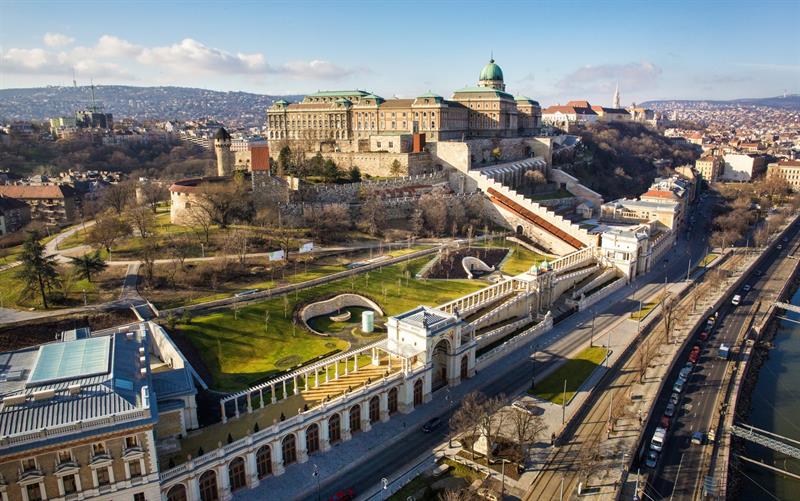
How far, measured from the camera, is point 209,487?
32.5 metres

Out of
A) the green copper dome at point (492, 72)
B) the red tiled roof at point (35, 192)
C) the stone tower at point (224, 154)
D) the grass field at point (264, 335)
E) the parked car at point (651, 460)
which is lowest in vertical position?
the parked car at point (651, 460)

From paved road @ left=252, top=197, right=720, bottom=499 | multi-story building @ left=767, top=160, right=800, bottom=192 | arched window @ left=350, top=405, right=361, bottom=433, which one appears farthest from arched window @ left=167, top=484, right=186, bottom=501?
multi-story building @ left=767, top=160, right=800, bottom=192

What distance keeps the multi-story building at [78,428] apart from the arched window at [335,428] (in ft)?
36.7

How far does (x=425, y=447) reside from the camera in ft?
128

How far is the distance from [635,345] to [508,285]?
1543 centimetres

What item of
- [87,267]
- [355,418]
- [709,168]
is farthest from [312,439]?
[709,168]

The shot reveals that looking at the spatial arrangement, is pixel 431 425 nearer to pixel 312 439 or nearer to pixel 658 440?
pixel 312 439

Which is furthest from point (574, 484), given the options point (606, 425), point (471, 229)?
point (471, 229)

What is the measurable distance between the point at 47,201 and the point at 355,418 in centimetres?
9353

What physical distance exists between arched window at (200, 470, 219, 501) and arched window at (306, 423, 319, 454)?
6.66 m

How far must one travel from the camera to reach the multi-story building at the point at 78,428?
26.6 m

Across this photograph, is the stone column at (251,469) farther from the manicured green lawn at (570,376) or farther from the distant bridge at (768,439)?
the distant bridge at (768,439)

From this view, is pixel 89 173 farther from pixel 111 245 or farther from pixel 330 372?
pixel 330 372

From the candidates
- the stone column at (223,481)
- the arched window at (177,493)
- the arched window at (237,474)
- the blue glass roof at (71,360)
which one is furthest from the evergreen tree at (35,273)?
the stone column at (223,481)
